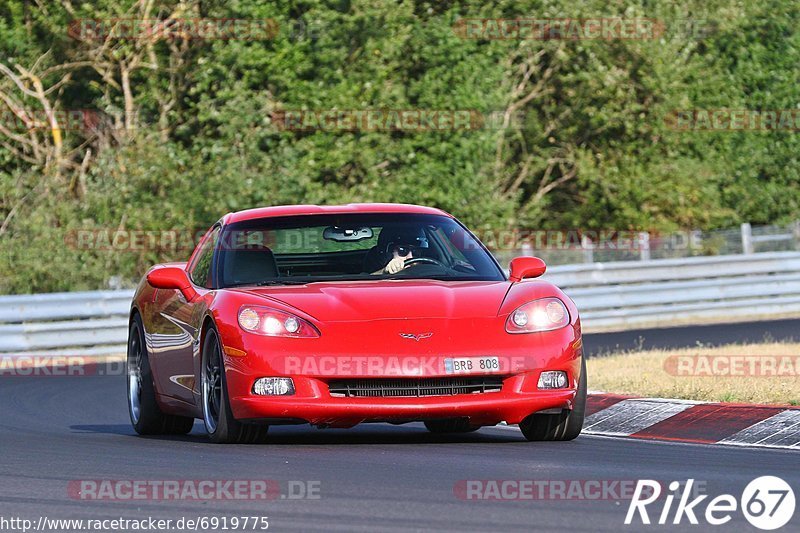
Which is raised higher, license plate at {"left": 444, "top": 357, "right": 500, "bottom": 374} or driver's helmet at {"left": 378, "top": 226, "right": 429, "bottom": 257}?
driver's helmet at {"left": 378, "top": 226, "right": 429, "bottom": 257}

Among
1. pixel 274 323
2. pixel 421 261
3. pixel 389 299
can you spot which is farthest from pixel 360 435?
pixel 274 323

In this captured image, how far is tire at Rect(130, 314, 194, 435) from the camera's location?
36.2 feet

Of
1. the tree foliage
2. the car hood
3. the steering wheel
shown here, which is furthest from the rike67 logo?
the tree foliage

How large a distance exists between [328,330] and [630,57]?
25701mm

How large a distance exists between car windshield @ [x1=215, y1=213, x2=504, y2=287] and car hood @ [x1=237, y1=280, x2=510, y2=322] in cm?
36

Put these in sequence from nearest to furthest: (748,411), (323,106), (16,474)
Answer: (16,474) → (748,411) → (323,106)

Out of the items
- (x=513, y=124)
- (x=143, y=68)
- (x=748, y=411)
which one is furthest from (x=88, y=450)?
(x=513, y=124)

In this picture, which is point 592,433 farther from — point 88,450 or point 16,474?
point 16,474

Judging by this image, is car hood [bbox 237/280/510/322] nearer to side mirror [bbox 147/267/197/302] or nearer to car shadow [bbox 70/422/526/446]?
side mirror [bbox 147/267/197/302]

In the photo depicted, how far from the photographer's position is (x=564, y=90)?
1347 inches

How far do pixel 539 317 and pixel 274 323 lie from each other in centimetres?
142

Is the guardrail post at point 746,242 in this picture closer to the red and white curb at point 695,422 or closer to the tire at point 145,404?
the red and white curb at point 695,422

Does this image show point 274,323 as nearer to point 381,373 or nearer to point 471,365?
point 381,373

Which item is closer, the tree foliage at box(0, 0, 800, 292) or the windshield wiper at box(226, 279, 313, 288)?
the windshield wiper at box(226, 279, 313, 288)
